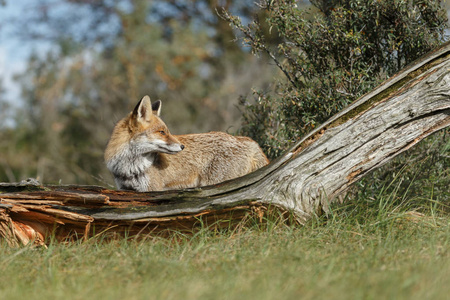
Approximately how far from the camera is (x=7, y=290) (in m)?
3.70

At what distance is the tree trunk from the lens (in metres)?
5.26

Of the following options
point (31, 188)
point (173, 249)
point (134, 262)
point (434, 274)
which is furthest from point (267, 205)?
point (31, 188)

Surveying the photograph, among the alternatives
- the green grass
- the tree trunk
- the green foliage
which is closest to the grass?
the green grass

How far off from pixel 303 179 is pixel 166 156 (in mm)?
2291

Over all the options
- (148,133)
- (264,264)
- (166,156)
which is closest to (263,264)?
(264,264)

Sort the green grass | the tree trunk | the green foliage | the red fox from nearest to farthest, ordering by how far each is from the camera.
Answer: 1. the green grass
2. the tree trunk
3. the green foliage
4. the red fox

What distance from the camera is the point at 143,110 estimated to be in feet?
22.1

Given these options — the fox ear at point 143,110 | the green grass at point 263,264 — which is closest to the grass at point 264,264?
the green grass at point 263,264

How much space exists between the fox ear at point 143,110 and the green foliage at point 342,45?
161cm

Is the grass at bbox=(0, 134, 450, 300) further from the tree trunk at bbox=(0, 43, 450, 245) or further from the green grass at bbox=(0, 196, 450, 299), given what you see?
the tree trunk at bbox=(0, 43, 450, 245)

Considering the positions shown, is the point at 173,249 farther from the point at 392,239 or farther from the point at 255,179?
the point at 392,239

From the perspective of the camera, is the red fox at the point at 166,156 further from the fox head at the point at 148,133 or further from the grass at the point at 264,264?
the grass at the point at 264,264

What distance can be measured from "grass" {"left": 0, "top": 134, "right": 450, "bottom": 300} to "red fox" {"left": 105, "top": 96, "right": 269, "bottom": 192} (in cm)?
150

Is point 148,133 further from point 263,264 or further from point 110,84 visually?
point 110,84
